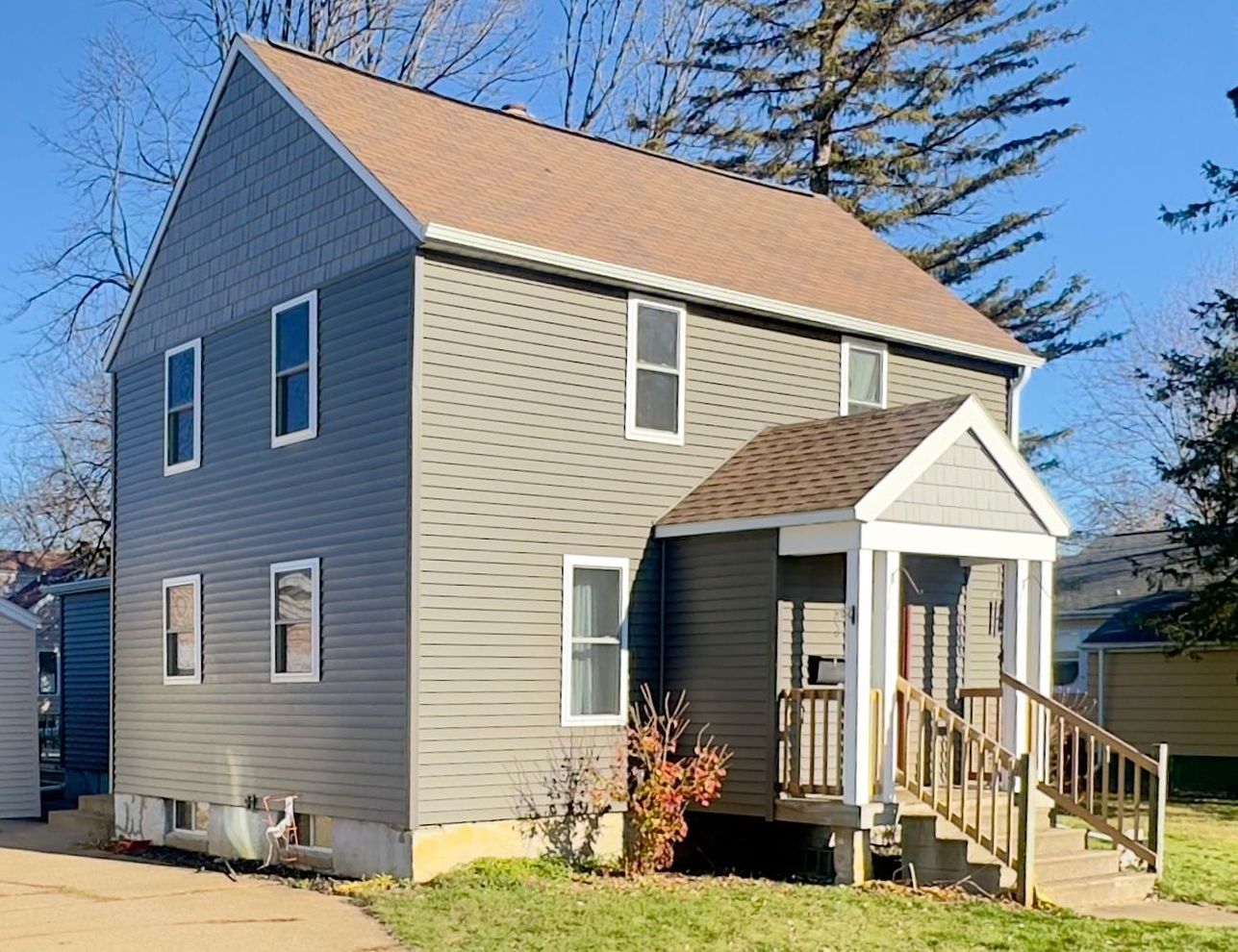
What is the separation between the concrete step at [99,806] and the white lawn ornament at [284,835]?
4.74m

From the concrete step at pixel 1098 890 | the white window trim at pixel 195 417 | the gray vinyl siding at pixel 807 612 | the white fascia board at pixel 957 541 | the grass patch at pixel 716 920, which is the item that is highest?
the white window trim at pixel 195 417

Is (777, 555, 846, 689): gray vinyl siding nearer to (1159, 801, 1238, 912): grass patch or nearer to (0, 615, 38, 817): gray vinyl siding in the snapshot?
(1159, 801, 1238, 912): grass patch

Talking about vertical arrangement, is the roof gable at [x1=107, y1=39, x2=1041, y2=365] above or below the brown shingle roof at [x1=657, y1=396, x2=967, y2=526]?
above

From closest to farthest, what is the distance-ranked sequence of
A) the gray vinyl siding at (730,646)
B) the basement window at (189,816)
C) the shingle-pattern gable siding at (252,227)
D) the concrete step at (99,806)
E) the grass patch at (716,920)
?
the grass patch at (716,920) < the gray vinyl siding at (730,646) < the shingle-pattern gable siding at (252,227) < the basement window at (189,816) < the concrete step at (99,806)

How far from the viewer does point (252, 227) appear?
16172mm

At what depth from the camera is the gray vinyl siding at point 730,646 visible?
13992 millimetres

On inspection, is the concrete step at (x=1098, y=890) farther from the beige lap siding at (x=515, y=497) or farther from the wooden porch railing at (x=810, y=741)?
the beige lap siding at (x=515, y=497)

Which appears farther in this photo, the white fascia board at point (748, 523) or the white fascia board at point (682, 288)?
the white fascia board at point (682, 288)

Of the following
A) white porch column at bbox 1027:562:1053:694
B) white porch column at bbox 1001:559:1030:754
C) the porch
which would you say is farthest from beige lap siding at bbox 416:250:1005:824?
white porch column at bbox 1027:562:1053:694

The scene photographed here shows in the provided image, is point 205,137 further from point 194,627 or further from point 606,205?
point 194,627

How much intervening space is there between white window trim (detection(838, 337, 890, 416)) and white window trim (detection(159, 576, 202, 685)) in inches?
284

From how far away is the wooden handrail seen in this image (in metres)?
13.1

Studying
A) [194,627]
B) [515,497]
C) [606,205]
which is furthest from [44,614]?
[515,497]

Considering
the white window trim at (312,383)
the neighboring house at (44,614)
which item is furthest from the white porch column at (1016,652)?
the neighboring house at (44,614)
